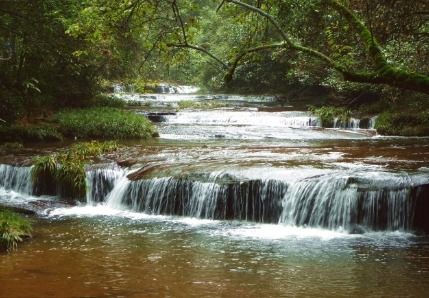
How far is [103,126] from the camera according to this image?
21719 mm

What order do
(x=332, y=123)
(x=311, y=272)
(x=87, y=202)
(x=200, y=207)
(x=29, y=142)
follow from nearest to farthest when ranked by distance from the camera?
(x=311, y=272) → (x=200, y=207) → (x=87, y=202) → (x=29, y=142) → (x=332, y=123)

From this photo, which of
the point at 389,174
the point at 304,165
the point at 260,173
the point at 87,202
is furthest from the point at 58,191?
the point at 389,174

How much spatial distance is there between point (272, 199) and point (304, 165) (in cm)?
159

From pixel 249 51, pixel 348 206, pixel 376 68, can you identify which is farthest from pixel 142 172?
pixel 376 68

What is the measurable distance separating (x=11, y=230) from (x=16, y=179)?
5.94 m

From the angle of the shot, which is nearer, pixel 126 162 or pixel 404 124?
pixel 126 162

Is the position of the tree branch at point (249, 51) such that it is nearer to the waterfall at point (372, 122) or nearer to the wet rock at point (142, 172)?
the wet rock at point (142, 172)

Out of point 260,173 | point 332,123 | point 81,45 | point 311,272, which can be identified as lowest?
point 311,272

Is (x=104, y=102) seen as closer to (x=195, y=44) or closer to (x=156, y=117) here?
(x=156, y=117)

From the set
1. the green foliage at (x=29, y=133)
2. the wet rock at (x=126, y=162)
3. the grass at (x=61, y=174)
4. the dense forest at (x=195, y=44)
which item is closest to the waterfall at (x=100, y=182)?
the grass at (x=61, y=174)

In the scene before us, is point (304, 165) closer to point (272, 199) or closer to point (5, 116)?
point (272, 199)

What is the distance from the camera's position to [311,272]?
8.03 m

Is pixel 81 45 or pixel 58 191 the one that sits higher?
pixel 81 45

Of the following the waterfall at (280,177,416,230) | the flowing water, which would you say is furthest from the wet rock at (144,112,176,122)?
the waterfall at (280,177,416,230)
